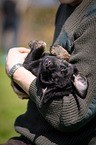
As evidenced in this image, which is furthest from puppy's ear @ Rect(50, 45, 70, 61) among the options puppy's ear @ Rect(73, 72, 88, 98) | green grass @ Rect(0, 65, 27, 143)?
green grass @ Rect(0, 65, 27, 143)

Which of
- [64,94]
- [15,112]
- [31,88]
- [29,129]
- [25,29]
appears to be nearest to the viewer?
[64,94]

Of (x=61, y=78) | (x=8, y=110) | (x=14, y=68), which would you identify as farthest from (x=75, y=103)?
(x=8, y=110)

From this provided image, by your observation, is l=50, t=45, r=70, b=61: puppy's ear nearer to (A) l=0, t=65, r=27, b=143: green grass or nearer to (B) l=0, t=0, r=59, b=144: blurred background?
(A) l=0, t=65, r=27, b=143: green grass

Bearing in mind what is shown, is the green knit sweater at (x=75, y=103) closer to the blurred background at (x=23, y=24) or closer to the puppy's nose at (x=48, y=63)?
the puppy's nose at (x=48, y=63)

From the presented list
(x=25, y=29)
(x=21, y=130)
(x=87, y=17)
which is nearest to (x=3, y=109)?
(x=21, y=130)

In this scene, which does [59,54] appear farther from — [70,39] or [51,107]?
[51,107]

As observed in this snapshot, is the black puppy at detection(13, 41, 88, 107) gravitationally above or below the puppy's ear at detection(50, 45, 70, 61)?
below

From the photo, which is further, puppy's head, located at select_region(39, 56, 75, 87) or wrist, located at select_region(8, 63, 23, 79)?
wrist, located at select_region(8, 63, 23, 79)
